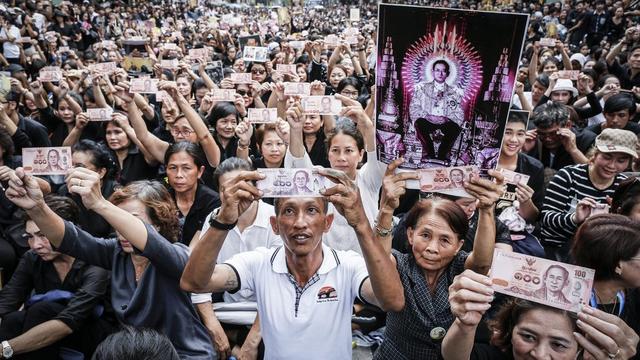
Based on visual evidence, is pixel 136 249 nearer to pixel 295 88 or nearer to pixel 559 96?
pixel 295 88

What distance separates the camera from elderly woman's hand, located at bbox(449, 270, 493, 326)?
1560 mm

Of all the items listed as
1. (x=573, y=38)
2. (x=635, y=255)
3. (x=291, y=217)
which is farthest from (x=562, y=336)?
(x=573, y=38)

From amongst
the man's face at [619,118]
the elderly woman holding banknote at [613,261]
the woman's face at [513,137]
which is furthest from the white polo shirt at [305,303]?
the man's face at [619,118]

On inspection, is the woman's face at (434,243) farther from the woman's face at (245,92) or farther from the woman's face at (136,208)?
the woman's face at (245,92)

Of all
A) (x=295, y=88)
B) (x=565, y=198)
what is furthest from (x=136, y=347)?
(x=295, y=88)

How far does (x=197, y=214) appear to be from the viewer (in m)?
3.63

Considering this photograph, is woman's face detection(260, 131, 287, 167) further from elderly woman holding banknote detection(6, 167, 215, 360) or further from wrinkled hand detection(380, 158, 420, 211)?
wrinkled hand detection(380, 158, 420, 211)

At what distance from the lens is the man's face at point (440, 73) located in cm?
198

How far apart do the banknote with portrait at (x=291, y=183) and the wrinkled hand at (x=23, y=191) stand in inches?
43.1

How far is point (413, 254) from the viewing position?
239cm

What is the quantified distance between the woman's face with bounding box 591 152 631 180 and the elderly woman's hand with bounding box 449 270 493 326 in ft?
7.28

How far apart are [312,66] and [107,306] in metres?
7.03

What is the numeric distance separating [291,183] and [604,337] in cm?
109

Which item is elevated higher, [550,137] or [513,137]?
[513,137]
